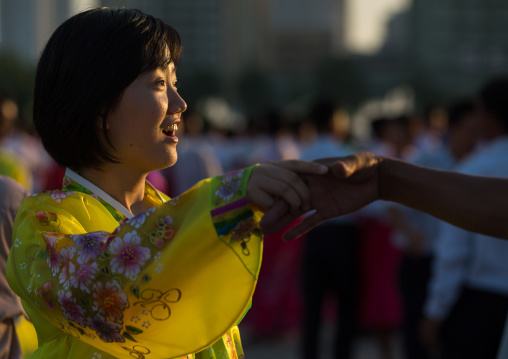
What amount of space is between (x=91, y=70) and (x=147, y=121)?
0.16 metres

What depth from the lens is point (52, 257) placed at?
1534mm

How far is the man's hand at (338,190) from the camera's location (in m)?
1.64

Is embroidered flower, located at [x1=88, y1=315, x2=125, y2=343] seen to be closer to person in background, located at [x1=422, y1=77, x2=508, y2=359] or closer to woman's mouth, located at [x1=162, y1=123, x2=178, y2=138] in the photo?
woman's mouth, located at [x1=162, y1=123, x2=178, y2=138]

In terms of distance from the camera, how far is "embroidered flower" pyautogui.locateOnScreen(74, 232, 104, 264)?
148 cm

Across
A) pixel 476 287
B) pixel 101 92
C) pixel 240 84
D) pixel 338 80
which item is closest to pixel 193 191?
pixel 101 92

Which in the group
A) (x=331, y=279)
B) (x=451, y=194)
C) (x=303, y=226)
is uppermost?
(x=303, y=226)

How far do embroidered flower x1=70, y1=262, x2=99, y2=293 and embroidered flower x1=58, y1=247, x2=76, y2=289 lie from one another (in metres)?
0.01

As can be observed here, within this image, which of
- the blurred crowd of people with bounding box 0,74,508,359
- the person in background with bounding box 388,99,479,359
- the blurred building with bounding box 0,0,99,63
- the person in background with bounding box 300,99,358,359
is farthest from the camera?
the blurred building with bounding box 0,0,99,63

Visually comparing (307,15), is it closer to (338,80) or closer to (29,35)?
(29,35)

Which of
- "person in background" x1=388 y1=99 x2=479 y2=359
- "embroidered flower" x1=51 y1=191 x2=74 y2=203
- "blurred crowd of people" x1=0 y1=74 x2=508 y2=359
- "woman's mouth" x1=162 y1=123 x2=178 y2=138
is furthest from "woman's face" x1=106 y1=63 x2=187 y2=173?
"person in background" x1=388 y1=99 x2=479 y2=359

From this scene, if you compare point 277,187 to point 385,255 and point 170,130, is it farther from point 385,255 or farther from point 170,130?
point 385,255

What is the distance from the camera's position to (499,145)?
3693 mm

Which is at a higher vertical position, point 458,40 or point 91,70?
point 91,70

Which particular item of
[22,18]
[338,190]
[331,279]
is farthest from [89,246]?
[22,18]
